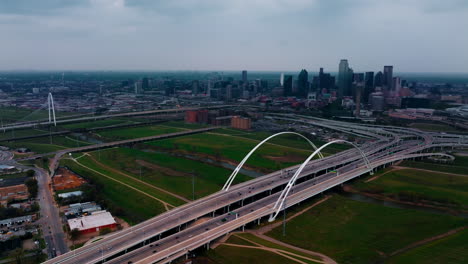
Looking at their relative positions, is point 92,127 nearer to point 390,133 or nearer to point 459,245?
point 390,133

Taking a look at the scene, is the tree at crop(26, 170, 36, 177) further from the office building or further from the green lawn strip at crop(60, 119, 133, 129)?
the office building

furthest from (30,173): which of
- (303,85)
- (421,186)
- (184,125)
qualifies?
(303,85)

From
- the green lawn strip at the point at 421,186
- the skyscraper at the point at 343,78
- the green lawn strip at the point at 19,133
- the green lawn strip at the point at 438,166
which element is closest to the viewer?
the green lawn strip at the point at 421,186

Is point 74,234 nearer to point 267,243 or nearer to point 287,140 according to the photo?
point 267,243

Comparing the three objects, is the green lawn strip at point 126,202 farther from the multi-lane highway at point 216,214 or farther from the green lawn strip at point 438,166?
the green lawn strip at point 438,166

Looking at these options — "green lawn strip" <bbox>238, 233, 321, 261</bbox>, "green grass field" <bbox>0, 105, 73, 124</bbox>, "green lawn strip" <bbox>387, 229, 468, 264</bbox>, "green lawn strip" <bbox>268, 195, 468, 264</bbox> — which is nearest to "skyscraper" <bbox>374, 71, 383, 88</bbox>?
"green grass field" <bbox>0, 105, 73, 124</bbox>

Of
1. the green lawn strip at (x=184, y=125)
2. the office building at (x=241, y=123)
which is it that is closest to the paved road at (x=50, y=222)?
the green lawn strip at (x=184, y=125)

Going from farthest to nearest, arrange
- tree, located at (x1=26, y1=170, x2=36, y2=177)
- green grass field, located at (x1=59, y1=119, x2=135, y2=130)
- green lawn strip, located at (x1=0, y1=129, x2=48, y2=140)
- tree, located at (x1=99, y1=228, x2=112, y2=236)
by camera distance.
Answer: green grass field, located at (x1=59, y1=119, x2=135, y2=130) → green lawn strip, located at (x1=0, y1=129, x2=48, y2=140) → tree, located at (x1=26, y1=170, x2=36, y2=177) → tree, located at (x1=99, y1=228, x2=112, y2=236)
